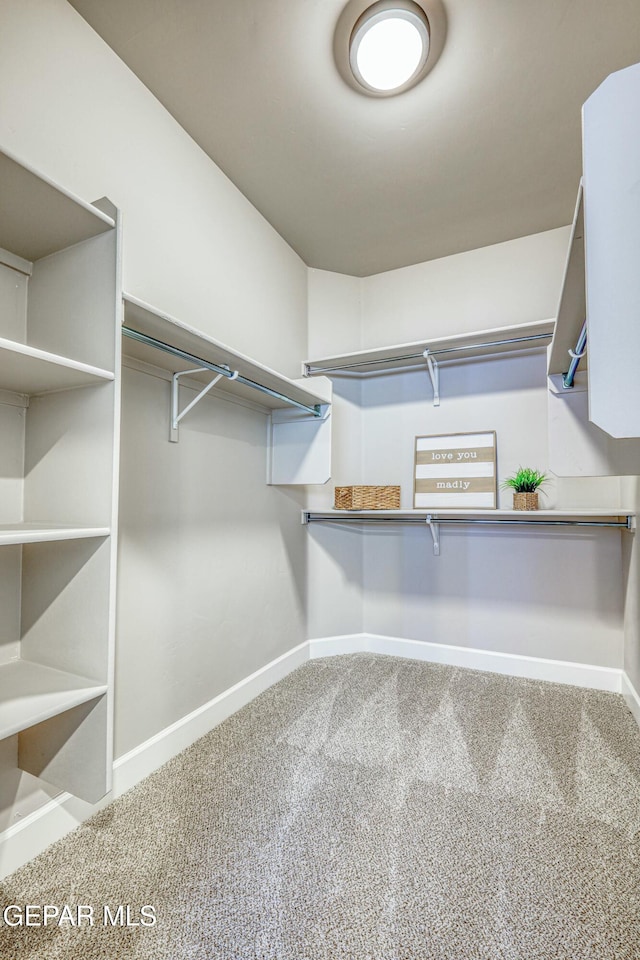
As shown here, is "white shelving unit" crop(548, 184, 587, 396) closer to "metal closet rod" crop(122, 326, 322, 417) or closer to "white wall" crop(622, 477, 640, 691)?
"white wall" crop(622, 477, 640, 691)

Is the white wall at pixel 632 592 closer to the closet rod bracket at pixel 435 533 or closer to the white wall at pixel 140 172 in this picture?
the closet rod bracket at pixel 435 533

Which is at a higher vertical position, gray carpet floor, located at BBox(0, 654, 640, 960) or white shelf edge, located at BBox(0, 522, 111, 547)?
white shelf edge, located at BBox(0, 522, 111, 547)

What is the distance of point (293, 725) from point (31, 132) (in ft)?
7.23

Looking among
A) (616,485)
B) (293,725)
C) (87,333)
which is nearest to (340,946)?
(293,725)

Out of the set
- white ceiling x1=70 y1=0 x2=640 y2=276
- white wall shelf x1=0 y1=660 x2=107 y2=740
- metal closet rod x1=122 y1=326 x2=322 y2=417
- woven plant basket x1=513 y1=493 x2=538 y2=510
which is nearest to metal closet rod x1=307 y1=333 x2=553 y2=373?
metal closet rod x1=122 y1=326 x2=322 y2=417

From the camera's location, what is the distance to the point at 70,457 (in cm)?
114

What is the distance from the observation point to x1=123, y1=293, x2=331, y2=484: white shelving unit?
1374 millimetres

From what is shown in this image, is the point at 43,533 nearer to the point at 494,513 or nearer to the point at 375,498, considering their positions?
the point at 375,498

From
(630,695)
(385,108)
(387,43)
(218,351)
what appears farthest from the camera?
(630,695)

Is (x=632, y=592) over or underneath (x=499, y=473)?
underneath

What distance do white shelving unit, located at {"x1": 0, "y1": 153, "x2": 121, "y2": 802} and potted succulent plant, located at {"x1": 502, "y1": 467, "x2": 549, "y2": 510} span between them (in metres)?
1.90

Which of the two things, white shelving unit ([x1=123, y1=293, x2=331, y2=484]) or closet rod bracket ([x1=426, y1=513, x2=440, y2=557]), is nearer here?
white shelving unit ([x1=123, y1=293, x2=331, y2=484])

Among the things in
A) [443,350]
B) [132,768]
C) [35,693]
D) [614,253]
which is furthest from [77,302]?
[443,350]

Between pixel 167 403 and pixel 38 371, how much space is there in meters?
0.66
